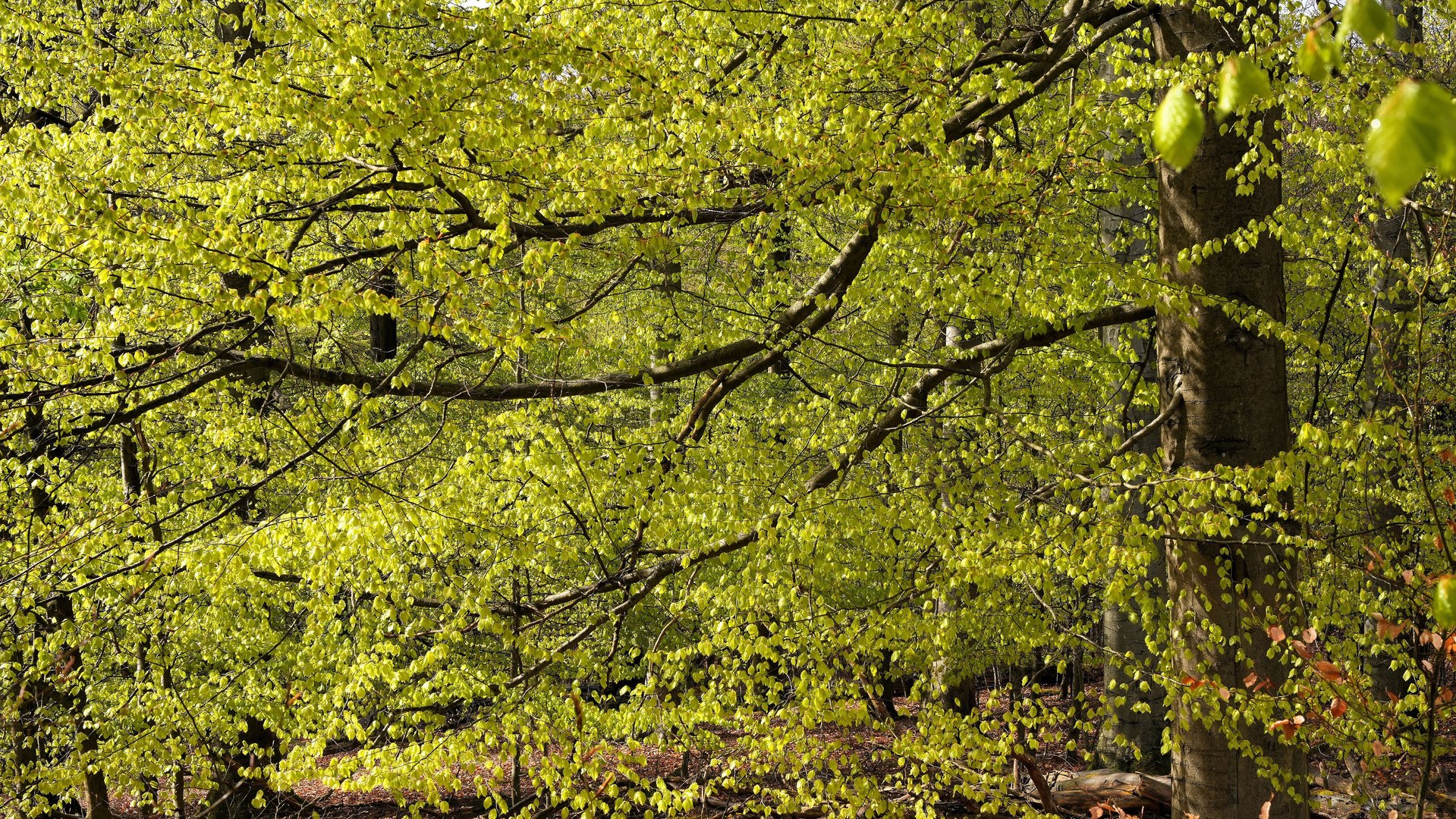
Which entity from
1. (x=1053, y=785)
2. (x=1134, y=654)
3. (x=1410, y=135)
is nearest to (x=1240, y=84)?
(x=1410, y=135)

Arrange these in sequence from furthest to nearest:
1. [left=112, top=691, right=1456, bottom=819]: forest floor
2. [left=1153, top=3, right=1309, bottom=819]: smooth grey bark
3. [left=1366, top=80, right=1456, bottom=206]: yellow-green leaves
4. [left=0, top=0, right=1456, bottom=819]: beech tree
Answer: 1. [left=112, top=691, right=1456, bottom=819]: forest floor
2. [left=1153, top=3, right=1309, bottom=819]: smooth grey bark
3. [left=0, top=0, right=1456, bottom=819]: beech tree
4. [left=1366, top=80, right=1456, bottom=206]: yellow-green leaves

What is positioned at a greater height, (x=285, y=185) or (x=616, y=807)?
(x=285, y=185)

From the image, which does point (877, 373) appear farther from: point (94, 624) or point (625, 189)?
point (94, 624)

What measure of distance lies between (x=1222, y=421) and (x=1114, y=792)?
408 centimetres

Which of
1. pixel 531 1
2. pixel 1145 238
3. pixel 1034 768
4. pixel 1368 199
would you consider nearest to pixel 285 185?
pixel 531 1

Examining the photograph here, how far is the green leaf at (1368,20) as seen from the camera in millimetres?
1090

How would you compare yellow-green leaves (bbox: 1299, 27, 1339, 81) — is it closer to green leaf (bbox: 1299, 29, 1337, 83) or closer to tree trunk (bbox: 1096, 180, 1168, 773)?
green leaf (bbox: 1299, 29, 1337, 83)

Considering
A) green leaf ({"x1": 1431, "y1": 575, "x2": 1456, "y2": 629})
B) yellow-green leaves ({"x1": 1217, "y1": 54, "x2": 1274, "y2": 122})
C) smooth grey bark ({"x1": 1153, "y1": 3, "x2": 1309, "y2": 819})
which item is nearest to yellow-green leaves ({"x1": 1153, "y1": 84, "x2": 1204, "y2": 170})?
yellow-green leaves ({"x1": 1217, "y1": 54, "x2": 1274, "y2": 122})

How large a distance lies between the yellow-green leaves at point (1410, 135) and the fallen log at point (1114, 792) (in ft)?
23.9

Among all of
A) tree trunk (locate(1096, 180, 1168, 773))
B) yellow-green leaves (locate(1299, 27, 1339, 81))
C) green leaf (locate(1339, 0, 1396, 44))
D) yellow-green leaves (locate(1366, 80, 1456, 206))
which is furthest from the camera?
tree trunk (locate(1096, 180, 1168, 773))

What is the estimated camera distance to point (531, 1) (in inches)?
226

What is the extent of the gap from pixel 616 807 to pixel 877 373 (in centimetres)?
426

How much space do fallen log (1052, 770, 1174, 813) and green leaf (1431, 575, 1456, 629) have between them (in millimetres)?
6192

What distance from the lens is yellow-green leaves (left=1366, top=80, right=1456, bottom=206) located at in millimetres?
966
